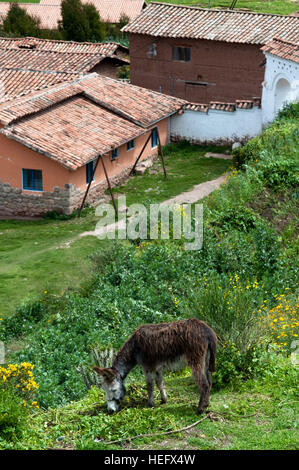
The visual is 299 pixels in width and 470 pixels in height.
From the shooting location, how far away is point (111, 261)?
57.4ft

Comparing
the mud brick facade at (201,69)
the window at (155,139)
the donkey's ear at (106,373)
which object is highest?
the mud brick facade at (201,69)

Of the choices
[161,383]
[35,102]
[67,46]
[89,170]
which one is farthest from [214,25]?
[161,383]

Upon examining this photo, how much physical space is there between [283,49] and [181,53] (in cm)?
707

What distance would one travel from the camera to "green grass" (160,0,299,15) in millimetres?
Result: 54094

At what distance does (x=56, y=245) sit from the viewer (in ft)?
70.7

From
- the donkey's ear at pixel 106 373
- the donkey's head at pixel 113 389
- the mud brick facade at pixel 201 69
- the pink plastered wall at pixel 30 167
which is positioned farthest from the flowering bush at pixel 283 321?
the mud brick facade at pixel 201 69

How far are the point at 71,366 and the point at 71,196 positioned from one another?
1199cm

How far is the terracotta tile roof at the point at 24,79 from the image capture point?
101 ft

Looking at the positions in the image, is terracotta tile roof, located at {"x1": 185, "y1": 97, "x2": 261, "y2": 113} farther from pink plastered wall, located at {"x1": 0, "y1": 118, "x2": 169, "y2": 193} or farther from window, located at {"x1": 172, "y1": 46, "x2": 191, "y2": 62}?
pink plastered wall, located at {"x1": 0, "y1": 118, "x2": 169, "y2": 193}

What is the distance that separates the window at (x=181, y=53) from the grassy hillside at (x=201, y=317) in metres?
11.3

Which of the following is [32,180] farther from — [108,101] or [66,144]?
[108,101]

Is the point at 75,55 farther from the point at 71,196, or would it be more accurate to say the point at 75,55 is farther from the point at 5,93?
the point at 71,196

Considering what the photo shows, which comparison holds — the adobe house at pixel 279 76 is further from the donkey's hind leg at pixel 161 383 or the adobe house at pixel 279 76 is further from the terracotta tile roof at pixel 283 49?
the donkey's hind leg at pixel 161 383
